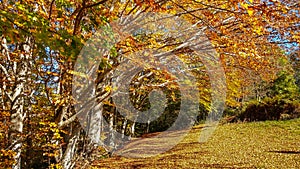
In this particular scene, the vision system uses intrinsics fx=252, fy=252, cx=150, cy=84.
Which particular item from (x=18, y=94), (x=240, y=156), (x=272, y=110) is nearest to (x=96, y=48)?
(x=18, y=94)

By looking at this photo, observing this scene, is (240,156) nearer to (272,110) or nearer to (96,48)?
(96,48)

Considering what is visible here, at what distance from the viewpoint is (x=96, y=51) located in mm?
3701

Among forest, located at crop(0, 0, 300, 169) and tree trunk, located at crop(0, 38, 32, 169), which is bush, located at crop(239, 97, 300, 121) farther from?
tree trunk, located at crop(0, 38, 32, 169)

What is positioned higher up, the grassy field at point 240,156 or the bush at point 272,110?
the bush at point 272,110

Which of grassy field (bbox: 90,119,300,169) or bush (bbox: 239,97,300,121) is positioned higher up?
bush (bbox: 239,97,300,121)

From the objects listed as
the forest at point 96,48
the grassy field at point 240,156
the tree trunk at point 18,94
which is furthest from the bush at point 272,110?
the tree trunk at point 18,94

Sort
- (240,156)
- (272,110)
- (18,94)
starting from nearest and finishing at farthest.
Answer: (18,94) < (240,156) < (272,110)

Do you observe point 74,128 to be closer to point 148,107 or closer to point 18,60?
point 18,60

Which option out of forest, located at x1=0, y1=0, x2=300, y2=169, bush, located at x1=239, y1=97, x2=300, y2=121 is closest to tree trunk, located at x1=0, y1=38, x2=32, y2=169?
forest, located at x1=0, y1=0, x2=300, y2=169

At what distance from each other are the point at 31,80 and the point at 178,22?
3.33 metres

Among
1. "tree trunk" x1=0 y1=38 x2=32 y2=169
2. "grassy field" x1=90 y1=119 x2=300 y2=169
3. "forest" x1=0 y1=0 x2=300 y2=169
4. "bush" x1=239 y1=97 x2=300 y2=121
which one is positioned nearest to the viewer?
"forest" x1=0 y1=0 x2=300 y2=169

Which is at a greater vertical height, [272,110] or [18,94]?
[18,94]

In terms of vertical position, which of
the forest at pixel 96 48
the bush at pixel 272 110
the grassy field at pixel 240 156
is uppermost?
the forest at pixel 96 48

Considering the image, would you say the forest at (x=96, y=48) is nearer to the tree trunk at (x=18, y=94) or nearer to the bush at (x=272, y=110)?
the tree trunk at (x=18, y=94)
